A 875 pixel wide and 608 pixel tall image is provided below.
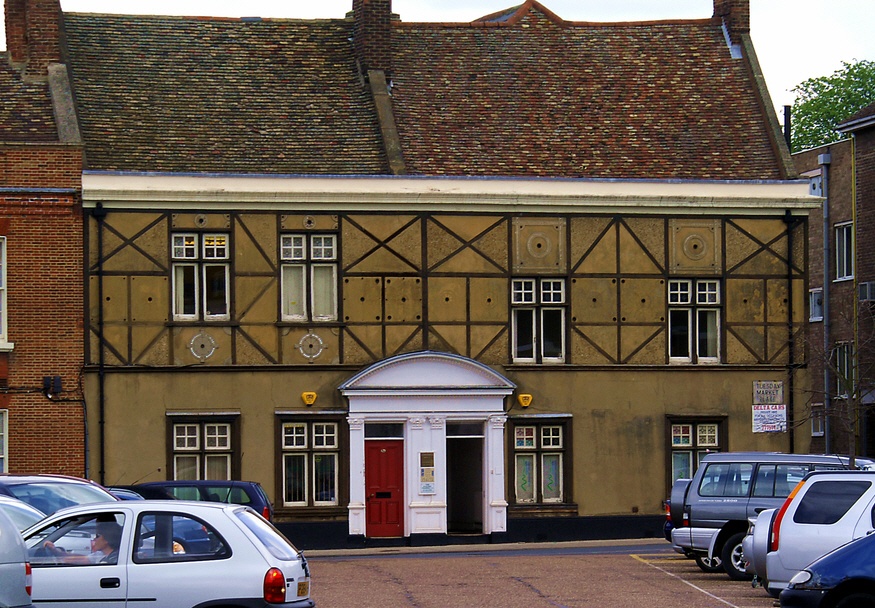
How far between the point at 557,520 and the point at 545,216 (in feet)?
21.5

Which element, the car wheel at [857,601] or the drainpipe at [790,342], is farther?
the drainpipe at [790,342]

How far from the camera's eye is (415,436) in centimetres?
3306

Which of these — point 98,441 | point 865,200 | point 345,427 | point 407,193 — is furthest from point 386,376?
point 865,200

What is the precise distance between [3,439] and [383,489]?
781cm

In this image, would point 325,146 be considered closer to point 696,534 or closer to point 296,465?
point 296,465

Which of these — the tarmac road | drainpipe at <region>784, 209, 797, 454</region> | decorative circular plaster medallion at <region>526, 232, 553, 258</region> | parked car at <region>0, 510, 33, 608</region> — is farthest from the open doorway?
parked car at <region>0, 510, 33, 608</region>

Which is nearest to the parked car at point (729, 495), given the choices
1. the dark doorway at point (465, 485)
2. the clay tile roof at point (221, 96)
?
the dark doorway at point (465, 485)

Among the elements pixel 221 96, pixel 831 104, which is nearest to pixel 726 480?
pixel 221 96

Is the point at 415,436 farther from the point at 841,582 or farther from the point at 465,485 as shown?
the point at 841,582

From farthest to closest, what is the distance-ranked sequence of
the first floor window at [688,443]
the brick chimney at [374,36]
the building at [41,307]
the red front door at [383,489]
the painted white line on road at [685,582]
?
the brick chimney at [374,36] → the first floor window at [688,443] → the red front door at [383,489] → the building at [41,307] → the painted white line on road at [685,582]

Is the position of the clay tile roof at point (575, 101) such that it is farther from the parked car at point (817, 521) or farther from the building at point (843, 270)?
the parked car at point (817, 521)

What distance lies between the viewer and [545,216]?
3403 centimetres

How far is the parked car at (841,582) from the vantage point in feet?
50.0

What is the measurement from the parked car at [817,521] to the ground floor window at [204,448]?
639 inches
